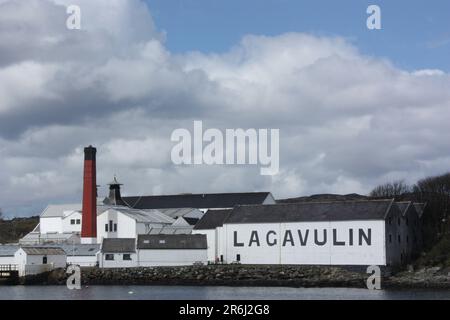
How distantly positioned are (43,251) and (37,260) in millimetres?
882

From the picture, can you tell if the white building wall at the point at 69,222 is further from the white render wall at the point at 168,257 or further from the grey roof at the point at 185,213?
the white render wall at the point at 168,257

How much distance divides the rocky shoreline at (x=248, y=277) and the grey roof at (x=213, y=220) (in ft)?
19.1

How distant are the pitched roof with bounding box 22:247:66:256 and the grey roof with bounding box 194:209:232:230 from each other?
1065cm

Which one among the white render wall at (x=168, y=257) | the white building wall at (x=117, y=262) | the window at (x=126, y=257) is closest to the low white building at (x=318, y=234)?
the white render wall at (x=168, y=257)

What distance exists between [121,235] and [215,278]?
18008 millimetres

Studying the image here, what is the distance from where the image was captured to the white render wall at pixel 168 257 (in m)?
56.6

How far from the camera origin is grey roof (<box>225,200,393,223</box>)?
2063 inches

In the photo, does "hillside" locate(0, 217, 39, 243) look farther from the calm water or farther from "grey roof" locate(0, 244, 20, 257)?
the calm water

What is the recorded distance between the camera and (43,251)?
5678cm

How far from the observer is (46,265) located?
185 feet

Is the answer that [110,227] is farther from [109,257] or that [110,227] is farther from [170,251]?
[170,251]

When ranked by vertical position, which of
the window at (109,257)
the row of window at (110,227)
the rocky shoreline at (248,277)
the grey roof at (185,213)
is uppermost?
the grey roof at (185,213)
